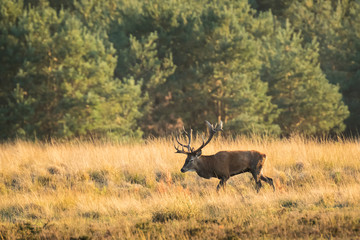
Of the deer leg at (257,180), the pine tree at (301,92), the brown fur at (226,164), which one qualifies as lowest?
the pine tree at (301,92)

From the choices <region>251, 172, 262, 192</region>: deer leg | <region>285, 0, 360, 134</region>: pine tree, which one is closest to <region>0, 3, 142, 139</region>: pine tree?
<region>285, 0, 360, 134</region>: pine tree

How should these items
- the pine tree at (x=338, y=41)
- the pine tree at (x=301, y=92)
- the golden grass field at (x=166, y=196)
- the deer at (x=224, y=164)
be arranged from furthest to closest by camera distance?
1. the pine tree at (x=338, y=41)
2. the pine tree at (x=301, y=92)
3. the deer at (x=224, y=164)
4. the golden grass field at (x=166, y=196)

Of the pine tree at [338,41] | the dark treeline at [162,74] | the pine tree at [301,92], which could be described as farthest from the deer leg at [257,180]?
the pine tree at [338,41]

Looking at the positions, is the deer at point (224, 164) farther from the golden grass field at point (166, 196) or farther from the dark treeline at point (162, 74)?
the dark treeline at point (162, 74)

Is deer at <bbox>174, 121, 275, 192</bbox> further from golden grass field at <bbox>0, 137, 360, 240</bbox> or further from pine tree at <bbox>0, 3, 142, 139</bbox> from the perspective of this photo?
pine tree at <bbox>0, 3, 142, 139</bbox>

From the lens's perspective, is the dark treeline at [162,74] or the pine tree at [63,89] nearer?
the pine tree at [63,89]

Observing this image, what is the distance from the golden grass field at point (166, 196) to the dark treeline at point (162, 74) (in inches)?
464

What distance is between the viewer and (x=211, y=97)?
1202 inches

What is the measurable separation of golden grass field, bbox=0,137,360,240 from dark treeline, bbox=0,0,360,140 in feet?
38.6

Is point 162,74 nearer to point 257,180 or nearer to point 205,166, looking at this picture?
point 205,166

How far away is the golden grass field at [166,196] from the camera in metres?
7.82

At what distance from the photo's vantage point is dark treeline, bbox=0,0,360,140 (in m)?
27.6

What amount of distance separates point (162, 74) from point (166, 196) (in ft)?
70.3

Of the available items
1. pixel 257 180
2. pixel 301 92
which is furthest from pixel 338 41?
pixel 257 180
